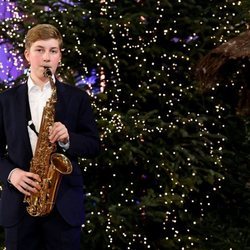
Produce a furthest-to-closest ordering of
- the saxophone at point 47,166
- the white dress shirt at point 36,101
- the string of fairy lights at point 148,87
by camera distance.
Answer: the string of fairy lights at point 148,87 < the white dress shirt at point 36,101 < the saxophone at point 47,166

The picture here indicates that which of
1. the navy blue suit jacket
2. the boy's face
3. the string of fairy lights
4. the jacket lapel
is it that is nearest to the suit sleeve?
the navy blue suit jacket

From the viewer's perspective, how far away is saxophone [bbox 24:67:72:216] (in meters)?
2.78

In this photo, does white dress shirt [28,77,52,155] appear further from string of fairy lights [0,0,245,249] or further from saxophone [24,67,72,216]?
string of fairy lights [0,0,245,249]

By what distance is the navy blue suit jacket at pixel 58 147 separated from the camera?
2.85 m

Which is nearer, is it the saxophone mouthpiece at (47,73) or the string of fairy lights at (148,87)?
the saxophone mouthpiece at (47,73)

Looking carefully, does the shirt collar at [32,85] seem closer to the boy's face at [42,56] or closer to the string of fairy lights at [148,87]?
the boy's face at [42,56]

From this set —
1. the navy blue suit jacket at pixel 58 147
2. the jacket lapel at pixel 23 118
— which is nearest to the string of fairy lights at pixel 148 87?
the navy blue suit jacket at pixel 58 147

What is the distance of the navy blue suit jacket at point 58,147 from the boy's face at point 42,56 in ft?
0.43

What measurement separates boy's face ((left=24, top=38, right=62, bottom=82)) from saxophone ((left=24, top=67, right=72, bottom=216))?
0.11ft

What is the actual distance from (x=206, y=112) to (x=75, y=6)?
1.58m

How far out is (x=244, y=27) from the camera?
17.6 ft

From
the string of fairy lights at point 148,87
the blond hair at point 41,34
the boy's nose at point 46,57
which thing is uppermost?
the blond hair at point 41,34

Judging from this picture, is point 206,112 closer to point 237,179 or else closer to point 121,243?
point 237,179

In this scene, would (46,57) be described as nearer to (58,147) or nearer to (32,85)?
(32,85)
